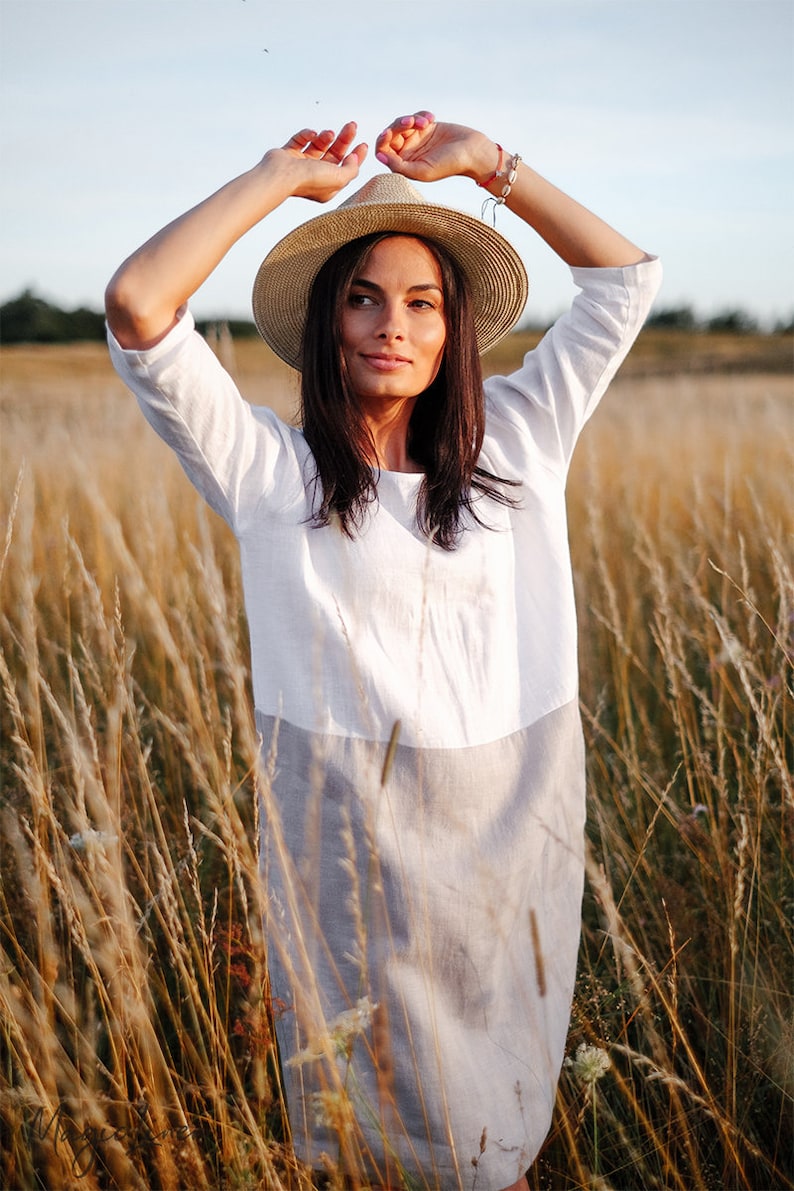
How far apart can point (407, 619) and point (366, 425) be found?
35 centimetres

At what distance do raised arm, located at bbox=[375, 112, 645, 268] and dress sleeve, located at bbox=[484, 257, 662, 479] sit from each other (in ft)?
0.12

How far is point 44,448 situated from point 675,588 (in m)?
3.34

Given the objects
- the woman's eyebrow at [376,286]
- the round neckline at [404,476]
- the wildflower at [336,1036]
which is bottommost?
the wildflower at [336,1036]

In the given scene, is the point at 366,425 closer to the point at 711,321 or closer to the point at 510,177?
the point at 510,177

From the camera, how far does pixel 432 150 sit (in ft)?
5.35

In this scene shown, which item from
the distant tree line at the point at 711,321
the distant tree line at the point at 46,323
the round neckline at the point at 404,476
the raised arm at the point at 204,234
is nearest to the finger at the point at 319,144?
the raised arm at the point at 204,234

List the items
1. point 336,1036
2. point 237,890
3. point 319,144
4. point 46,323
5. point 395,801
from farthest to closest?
point 46,323 < point 237,890 < point 319,144 < point 395,801 < point 336,1036

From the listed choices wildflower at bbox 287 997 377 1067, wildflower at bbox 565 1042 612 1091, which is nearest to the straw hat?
wildflower at bbox 287 997 377 1067

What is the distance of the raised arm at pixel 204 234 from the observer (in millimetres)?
1331

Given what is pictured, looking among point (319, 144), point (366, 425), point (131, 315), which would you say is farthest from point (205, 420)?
point (319, 144)

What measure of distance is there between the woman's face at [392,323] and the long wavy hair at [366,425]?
0.7 inches

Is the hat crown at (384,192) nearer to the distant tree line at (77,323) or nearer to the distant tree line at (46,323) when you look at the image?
the distant tree line at (77,323)

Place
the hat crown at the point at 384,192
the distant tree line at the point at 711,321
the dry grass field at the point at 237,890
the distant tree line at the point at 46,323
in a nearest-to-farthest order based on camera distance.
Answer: the dry grass field at the point at 237,890 < the hat crown at the point at 384,192 < the distant tree line at the point at 46,323 < the distant tree line at the point at 711,321

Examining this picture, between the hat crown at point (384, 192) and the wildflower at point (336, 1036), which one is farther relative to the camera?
the hat crown at point (384, 192)
